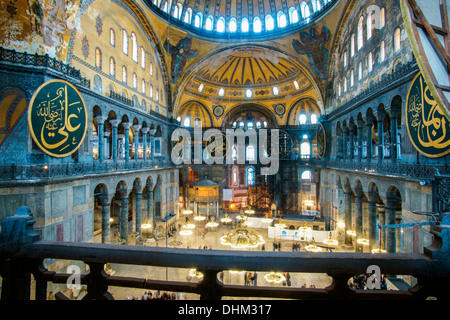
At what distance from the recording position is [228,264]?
209cm

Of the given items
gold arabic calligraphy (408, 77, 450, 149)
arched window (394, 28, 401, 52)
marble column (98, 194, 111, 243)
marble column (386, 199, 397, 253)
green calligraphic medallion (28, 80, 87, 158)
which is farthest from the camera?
marble column (98, 194, 111, 243)

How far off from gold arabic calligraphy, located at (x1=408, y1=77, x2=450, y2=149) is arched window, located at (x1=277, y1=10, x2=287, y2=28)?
14.7 metres

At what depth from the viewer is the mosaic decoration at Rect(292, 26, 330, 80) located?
1812cm

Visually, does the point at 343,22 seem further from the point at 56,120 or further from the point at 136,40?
the point at 56,120

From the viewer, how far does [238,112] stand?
27797mm

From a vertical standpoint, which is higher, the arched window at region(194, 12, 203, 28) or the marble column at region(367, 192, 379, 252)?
the arched window at region(194, 12, 203, 28)

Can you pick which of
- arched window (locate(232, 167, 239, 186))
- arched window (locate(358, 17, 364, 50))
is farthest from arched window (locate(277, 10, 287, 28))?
arched window (locate(232, 167, 239, 186))

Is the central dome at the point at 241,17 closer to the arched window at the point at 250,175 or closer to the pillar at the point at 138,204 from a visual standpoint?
the pillar at the point at 138,204

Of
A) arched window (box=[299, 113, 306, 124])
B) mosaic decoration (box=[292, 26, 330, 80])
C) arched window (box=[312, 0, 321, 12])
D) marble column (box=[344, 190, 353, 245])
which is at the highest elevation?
arched window (box=[312, 0, 321, 12])

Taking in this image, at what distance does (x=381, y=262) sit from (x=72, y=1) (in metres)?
12.3

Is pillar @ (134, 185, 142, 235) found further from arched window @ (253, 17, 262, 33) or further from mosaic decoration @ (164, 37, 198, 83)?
arched window @ (253, 17, 262, 33)

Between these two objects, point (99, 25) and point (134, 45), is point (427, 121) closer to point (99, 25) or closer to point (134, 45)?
point (99, 25)
